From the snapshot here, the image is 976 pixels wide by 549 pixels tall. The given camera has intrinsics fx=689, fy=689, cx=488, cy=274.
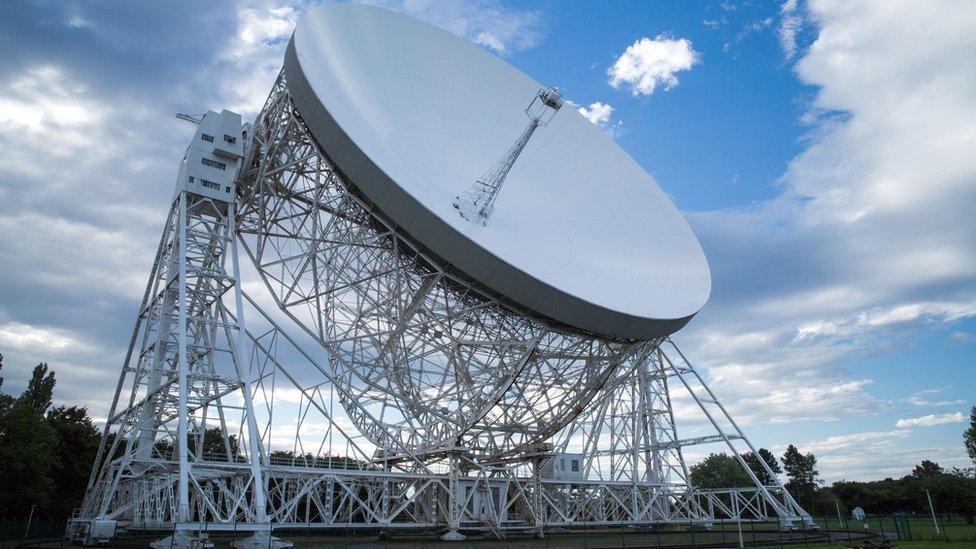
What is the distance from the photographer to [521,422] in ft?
81.7

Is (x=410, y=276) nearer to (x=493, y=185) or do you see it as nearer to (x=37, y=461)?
(x=493, y=185)

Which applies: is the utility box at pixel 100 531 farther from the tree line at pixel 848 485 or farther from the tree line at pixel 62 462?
the tree line at pixel 848 485

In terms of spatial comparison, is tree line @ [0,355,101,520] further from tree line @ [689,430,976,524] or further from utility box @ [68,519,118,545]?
tree line @ [689,430,976,524]

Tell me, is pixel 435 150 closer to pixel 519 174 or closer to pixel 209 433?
pixel 519 174

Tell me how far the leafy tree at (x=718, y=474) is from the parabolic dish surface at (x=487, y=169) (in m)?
57.2

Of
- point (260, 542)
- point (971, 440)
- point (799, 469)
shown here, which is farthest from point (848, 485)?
point (260, 542)

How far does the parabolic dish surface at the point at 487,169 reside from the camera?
65.7ft

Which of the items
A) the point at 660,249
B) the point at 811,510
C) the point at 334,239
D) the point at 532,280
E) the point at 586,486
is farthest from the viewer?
the point at 811,510

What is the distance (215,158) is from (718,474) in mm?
67525

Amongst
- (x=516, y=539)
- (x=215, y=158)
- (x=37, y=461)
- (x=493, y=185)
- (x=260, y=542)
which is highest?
(x=215, y=158)

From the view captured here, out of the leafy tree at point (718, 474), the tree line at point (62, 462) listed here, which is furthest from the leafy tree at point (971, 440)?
the leafy tree at point (718, 474)

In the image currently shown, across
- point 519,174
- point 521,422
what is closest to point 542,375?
point 521,422

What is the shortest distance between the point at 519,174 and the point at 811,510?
70655 mm

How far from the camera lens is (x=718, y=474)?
249ft
